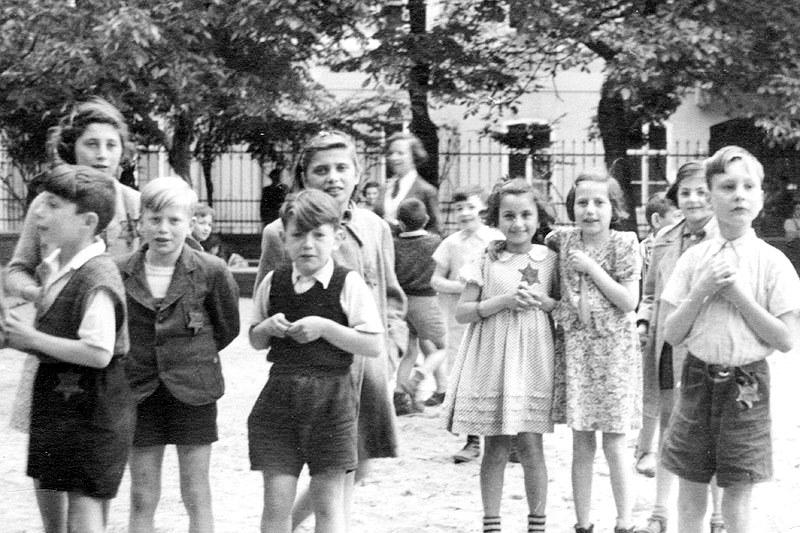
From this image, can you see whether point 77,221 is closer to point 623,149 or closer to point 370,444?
Answer: point 370,444

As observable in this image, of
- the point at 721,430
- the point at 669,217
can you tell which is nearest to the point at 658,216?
the point at 669,217

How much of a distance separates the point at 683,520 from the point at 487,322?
149 cm

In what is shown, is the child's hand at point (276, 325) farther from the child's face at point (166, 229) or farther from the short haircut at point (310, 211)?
the child's face at point (166, 229)

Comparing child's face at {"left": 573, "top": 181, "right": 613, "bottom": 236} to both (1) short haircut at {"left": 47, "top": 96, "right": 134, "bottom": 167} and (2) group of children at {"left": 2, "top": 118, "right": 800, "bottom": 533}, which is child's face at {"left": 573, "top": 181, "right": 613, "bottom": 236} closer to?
(2) group of children at {"left": 2, "top": 118, "right": 800, "bottom": 533}

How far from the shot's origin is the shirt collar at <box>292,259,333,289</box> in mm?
4680

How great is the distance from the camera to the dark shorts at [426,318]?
9.38 m

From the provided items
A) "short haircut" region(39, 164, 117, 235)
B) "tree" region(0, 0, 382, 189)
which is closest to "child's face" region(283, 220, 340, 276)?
"short haircut" region(39, 164, 117, 235)

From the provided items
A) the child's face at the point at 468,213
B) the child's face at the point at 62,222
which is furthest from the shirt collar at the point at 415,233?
the child's face at the point at 62,222

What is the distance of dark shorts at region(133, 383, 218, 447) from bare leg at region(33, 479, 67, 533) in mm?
433

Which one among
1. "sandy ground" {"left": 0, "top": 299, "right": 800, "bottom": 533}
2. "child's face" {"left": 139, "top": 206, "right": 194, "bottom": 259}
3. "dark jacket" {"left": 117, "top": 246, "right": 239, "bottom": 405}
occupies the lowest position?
"sandy ground" {"left": 0, "top": 299, "right": 800, "bottom": 533}

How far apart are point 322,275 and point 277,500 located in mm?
857

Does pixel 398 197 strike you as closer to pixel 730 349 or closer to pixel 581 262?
pixel 581 262

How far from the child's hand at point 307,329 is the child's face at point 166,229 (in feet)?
2.15

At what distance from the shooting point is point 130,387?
4656mm
